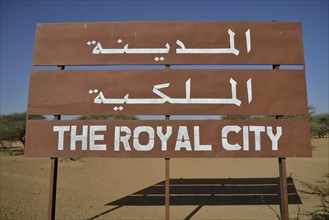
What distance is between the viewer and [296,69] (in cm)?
512

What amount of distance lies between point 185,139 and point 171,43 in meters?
1.97

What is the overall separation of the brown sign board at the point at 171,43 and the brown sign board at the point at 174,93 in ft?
0.86

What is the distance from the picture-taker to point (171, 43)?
522 cm

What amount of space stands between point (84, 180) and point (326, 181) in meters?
11.2

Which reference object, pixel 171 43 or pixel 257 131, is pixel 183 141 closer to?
pixel 257 131

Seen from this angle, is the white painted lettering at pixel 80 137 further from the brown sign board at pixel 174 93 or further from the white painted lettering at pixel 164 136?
the white painted lettering at pixel 164 136

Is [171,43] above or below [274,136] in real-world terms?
above

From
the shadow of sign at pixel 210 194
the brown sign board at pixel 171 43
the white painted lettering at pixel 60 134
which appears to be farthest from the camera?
the shadow of sign at pixel 210 194

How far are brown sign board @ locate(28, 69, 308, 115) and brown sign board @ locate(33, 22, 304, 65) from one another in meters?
0.26

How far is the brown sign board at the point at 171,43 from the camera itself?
5168mm

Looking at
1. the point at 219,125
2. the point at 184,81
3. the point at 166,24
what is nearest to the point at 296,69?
the point at 219,125

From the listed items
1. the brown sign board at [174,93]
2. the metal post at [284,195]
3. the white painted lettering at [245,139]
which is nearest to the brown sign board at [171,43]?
the brown sign board at [174,93]

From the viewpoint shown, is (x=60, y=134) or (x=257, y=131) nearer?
(x=257, y=131)

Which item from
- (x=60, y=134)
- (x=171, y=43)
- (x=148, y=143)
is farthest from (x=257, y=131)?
(x=60, y=134)
